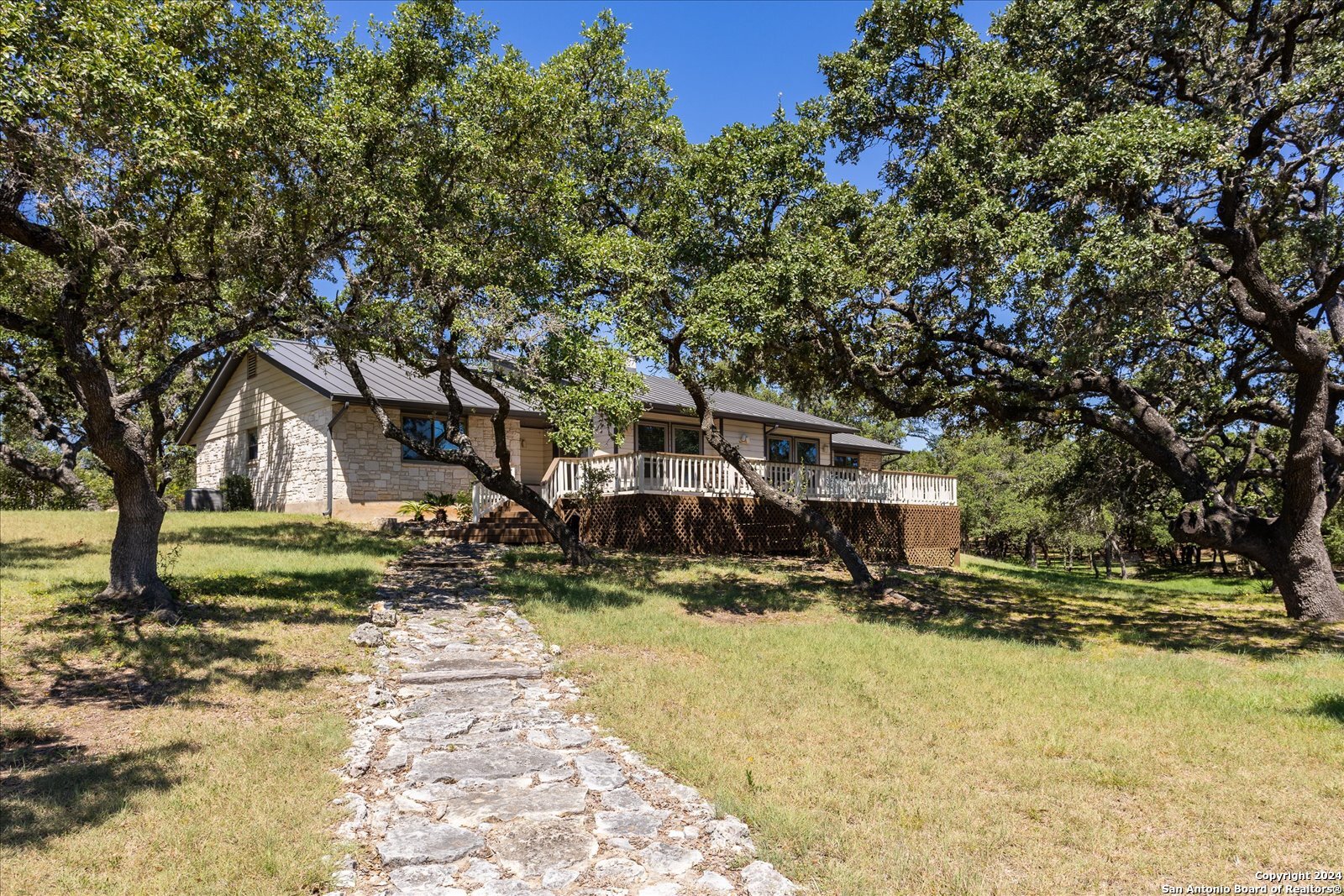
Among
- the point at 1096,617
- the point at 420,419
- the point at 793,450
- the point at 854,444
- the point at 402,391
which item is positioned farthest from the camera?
the point at 854,444

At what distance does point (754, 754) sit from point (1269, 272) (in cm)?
1451

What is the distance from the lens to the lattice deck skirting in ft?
61.0

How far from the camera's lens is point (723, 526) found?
764 inches

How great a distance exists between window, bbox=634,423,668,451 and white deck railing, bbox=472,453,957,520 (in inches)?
145

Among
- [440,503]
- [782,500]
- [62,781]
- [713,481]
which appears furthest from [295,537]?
[62,781]

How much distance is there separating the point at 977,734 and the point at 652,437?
19.4 meters

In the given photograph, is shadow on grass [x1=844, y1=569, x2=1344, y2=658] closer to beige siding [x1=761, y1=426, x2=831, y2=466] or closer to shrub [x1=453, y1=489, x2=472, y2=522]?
beige siding [x1=761, y1=426, x2=831, y2=466]

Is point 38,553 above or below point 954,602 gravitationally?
above

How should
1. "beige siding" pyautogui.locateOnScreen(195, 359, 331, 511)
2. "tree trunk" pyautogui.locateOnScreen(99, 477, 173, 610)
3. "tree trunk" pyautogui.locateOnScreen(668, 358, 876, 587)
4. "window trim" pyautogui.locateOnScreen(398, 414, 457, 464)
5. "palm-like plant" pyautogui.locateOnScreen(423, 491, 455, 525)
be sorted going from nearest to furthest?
1. "tree trunk" pyautogui.locateOnScreen(99, 477, 173, 610)
2. "tree trunk" pyautogui.locateOnScreen(668, 358, 876, 587)
3. "palm-like plant" pyautogui.locateOnScreen(423, 491, 455, 525)
4. "beige siding" pyautogui.locateOnScreen(195, 359, 331, 511)
5. "window trim" pyautogui.locateOnScreen(398, 414, 457, 464)

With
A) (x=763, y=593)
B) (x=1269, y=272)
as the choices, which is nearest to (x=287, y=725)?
(x=763, y=593)

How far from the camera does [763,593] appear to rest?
13.5 m

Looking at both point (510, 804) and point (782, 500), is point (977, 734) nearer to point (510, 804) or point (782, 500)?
point (510, 804)

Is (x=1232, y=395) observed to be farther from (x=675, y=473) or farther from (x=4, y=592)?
(x=4, y=592)

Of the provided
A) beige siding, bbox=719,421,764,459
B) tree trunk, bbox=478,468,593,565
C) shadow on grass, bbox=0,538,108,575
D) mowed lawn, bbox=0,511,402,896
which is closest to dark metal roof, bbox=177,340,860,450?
beige siding, bbox=719,421,764,459
